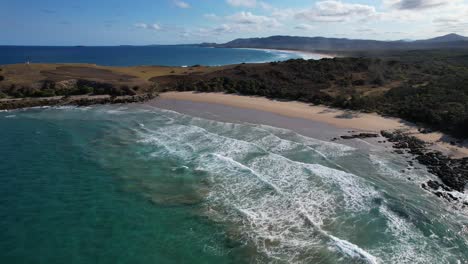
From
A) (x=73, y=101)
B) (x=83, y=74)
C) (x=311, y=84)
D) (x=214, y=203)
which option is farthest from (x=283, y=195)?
(x=83, y=74)

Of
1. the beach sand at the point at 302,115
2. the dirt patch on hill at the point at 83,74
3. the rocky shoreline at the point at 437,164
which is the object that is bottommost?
the rocky shoreline at the point at 437,164

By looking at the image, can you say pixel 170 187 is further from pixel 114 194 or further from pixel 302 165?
pixel 302 165

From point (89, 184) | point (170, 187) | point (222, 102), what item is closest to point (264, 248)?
point (170, 187)

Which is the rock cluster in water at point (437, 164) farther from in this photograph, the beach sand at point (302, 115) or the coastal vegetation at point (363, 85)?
the coastal vegetation at point (363, 85)

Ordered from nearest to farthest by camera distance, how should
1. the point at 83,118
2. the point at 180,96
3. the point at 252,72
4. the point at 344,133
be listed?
the point at 344,133, the point at 83,118, the point at 180,96, the point at 252,72

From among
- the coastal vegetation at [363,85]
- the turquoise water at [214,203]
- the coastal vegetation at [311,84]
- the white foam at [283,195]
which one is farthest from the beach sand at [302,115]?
the turquoise water at [214,203]

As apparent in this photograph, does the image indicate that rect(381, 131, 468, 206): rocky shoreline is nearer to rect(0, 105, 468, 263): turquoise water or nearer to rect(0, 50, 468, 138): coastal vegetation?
rect(0, 105, 468, 263): turquoise water

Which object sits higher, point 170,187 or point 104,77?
point 104,77
